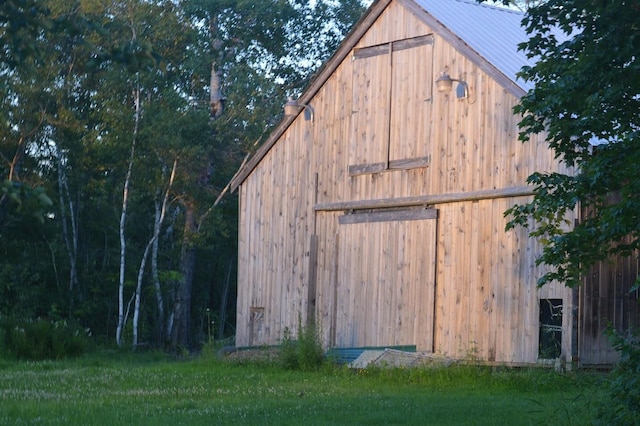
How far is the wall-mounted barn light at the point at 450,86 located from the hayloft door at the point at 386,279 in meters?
2.30

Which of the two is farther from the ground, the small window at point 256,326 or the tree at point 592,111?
the tree at point 592,111

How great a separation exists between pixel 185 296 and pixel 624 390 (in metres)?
25.7

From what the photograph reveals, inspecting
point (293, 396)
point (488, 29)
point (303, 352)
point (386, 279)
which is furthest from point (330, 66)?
point (293, 396)

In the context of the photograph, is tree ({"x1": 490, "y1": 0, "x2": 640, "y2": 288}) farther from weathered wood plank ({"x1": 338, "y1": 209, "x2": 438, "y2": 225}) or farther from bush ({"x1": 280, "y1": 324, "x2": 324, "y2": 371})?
weathered wood plank ({"x1": 338, "y1": 209, "x2": 438, "y2": 225})

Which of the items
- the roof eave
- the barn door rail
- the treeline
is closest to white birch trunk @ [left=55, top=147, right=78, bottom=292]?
the treeline

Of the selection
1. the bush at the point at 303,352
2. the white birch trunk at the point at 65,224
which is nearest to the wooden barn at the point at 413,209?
the bush at the point at 303,352

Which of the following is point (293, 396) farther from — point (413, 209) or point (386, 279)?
point (413, 209)

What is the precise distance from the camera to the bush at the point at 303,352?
18.4 m

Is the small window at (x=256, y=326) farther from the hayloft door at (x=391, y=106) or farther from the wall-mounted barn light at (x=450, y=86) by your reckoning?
the wall-mounted barn light at (x=450, y=86)

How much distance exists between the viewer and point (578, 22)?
10250mm

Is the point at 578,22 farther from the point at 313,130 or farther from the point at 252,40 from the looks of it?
the point at 252,40

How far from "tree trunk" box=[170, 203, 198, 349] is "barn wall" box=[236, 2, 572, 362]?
30.5ft

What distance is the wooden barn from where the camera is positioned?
57.3 ft

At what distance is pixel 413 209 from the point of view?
771 inches
